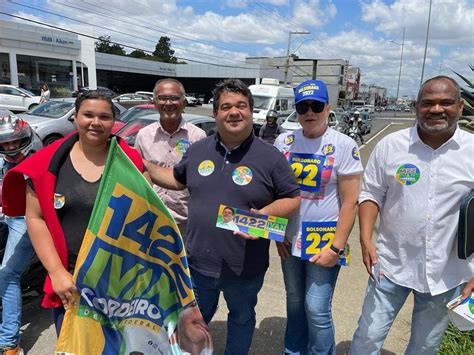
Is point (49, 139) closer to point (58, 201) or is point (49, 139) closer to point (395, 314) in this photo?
point (58, 201)

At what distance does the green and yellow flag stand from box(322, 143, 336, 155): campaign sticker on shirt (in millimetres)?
1114

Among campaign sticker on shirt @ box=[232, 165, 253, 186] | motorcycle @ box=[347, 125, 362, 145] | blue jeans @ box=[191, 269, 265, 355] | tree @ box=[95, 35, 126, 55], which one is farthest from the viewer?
tree @ box=[95, 35, 126, 55]

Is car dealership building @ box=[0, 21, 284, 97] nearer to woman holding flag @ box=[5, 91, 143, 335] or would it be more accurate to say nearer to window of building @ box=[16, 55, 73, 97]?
window of building @ box=[16, 55, 73, 97]

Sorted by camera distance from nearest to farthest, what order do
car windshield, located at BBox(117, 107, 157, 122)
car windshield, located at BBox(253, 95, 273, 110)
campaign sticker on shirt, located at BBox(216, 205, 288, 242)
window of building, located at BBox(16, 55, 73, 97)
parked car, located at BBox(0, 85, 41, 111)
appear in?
campaign sticker on shirt, located at BBox(216, 205, 288, 242) < car windshield, located at BBox(117, 107, 157, 122) < parked car, located at BBox(0, 85, 41, 111) < car windshield, located at BBox(253, 95, 273, 110) < window of building, located at BBox(16, 55, 73, 97)

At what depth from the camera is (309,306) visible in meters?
2.42

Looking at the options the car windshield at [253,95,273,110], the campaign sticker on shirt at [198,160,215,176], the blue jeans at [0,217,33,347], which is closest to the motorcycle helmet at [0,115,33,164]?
the blue jeans at [0,217,33,347]

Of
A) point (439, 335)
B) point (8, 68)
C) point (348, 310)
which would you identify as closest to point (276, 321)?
point (348, 310)

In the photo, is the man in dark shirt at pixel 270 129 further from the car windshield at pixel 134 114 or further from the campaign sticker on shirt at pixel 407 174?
the campaign sticker on shirt at pixel 407 174

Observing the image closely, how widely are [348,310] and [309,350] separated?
4.15 ft

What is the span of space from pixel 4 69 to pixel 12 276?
110ft

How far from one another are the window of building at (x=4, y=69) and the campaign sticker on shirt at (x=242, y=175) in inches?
1355

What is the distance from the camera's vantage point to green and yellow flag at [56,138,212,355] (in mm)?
1670


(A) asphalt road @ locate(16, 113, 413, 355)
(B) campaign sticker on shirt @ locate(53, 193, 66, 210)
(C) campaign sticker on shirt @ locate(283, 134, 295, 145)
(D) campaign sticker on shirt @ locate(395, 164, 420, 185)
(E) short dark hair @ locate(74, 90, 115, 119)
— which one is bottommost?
(A) asphalt road @ locate(16, 113, 413, 355)

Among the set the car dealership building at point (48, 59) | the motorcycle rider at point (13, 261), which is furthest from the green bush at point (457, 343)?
the car dealership building at point (48, 59)
